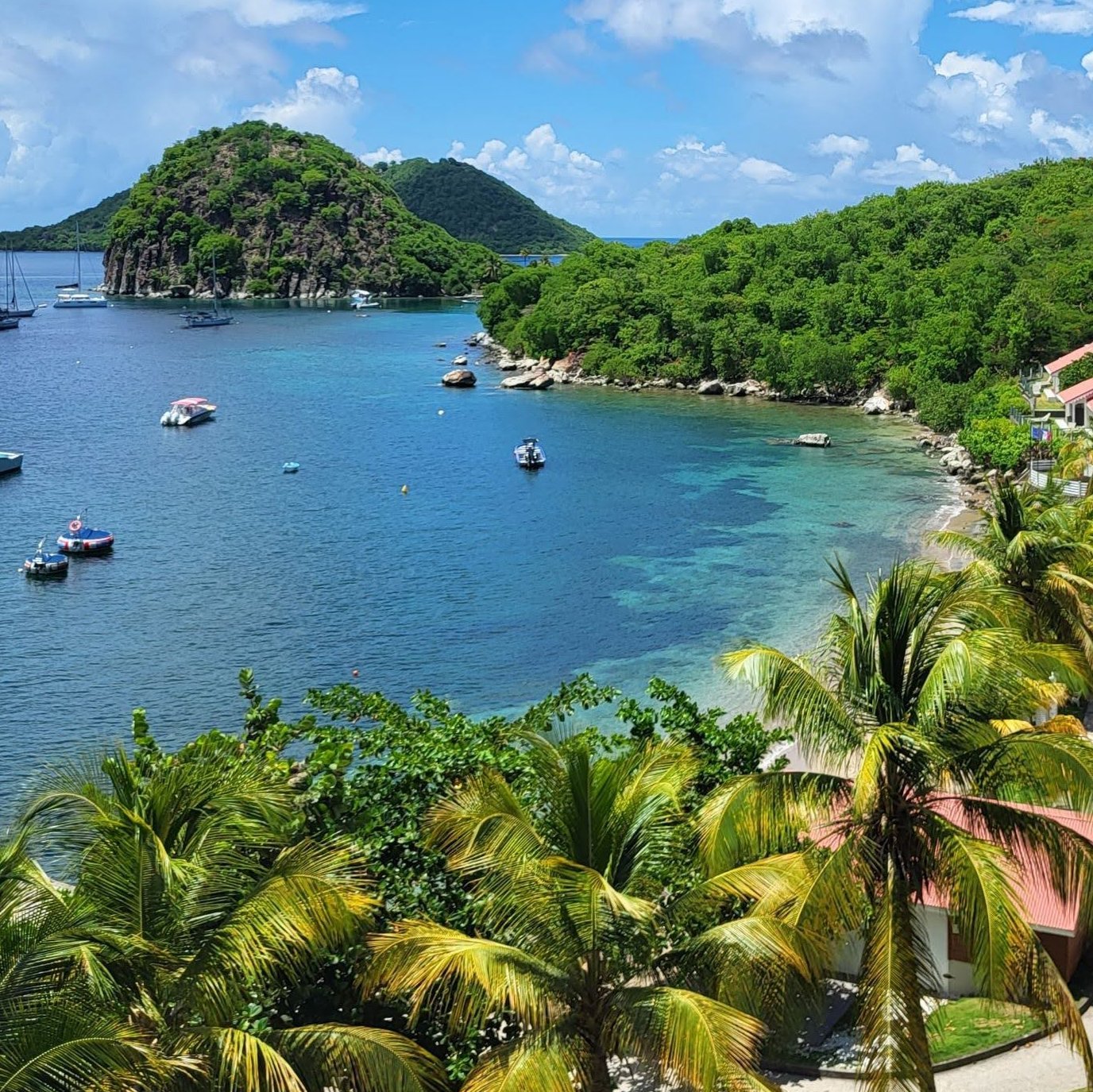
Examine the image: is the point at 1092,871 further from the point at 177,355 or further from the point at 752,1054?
the point at 177,355

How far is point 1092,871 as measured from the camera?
12297 mm

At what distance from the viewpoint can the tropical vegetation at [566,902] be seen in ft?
35.0

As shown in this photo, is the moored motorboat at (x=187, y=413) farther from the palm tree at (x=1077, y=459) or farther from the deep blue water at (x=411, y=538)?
the palm tree at (x=1077, y=459)

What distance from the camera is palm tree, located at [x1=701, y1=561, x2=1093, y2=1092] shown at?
38.3 ft

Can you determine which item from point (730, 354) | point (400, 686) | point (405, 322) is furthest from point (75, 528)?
point (405, 322)

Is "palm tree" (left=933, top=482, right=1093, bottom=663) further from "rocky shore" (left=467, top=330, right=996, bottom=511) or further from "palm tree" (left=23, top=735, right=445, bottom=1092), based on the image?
"rocky shore" (left=467, top=330, right=996, bottom=511)

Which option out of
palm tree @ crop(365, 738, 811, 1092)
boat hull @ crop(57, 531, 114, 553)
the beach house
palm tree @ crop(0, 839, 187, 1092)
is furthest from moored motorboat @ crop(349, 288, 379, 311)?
palm tree @ crop(0, 839, 187, 1092)

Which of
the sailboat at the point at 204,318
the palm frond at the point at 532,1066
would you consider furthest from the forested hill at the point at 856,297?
the palm frond at the point at 532,1066

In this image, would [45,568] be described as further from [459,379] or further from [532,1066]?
[459,379]

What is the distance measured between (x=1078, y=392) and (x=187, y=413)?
2275 inches

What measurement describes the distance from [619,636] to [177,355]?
9579cm

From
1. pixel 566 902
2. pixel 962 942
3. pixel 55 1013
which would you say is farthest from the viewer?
pixel 962 942

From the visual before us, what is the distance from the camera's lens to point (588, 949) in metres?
11.9

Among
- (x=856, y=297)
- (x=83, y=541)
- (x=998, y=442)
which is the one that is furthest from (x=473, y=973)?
(x=856, y=297)
